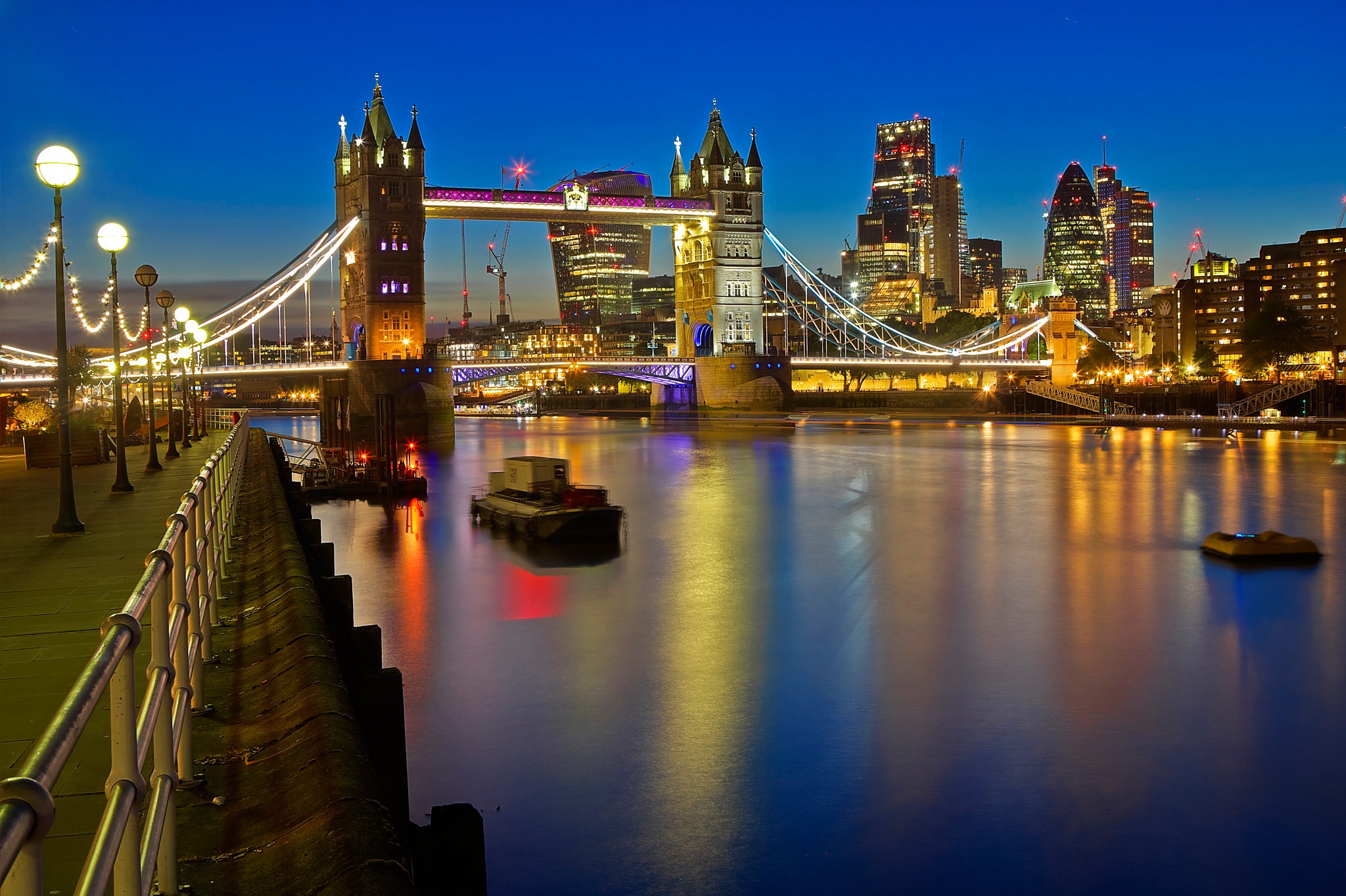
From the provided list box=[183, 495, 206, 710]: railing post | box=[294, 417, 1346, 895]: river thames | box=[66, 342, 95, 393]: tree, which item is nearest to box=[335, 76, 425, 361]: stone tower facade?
box=[66, 342, 95, 393]: tree

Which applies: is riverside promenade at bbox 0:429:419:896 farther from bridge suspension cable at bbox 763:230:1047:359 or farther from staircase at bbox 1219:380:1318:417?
bridge suspension cable at bbox 763:230:1047:359

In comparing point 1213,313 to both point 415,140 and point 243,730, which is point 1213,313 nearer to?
point 415,140

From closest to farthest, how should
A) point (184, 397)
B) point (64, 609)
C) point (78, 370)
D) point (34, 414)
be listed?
point (64, 609) < point (34, 414) < point (184, 397) < point (78, 370)

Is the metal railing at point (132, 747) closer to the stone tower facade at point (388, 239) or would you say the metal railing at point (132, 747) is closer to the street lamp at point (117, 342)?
the street lamp at point (117, 342)

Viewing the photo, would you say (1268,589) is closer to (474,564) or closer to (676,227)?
(474,564)

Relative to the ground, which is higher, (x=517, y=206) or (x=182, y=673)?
(x=517, y=206)

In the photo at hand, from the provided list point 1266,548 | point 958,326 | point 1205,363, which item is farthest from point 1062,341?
point 1266,548

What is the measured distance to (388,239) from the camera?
7350 centimetres

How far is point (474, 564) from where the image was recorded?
25.9 metres

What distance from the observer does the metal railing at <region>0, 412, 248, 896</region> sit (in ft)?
5.76

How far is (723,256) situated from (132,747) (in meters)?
88.0

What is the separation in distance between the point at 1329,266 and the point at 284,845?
159m

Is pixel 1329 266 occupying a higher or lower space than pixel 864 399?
higher

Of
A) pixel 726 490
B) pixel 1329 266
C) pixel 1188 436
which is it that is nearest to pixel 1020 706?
pixel 726 490
